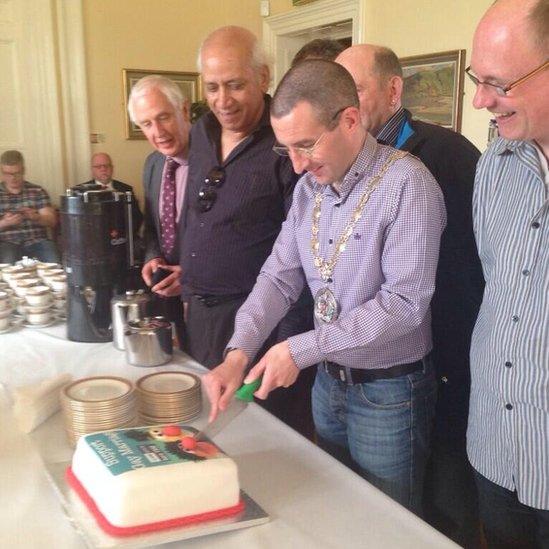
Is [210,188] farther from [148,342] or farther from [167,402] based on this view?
[167,402]

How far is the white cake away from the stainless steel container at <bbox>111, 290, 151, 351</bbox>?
→ 1.98 feet

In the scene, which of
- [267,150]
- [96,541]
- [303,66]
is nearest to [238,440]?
[96,541]

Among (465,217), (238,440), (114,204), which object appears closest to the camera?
(238,440)

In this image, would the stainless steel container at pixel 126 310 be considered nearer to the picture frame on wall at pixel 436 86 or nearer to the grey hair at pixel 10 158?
the picture frame on wall at pixel 436 86

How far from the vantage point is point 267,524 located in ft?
2.99

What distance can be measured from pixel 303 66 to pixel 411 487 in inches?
34.6

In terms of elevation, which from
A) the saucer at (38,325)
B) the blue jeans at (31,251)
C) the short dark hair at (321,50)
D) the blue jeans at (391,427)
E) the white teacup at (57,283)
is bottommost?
the blue jeans at (31,251)

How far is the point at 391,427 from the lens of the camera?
1.28 meters

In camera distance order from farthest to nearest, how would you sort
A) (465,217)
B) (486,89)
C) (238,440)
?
(465,217)
(238,440)
(486,89)

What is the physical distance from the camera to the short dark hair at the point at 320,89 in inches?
45.2

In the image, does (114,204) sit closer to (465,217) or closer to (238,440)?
(238,440)

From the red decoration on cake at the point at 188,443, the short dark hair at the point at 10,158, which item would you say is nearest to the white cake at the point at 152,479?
the red decoration on cake at the point at 188,443

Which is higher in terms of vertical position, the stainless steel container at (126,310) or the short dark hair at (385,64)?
the short dark hair at (385,64)

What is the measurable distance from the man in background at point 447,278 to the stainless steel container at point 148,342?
2.17ft
